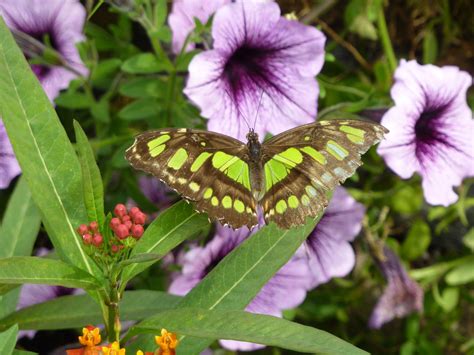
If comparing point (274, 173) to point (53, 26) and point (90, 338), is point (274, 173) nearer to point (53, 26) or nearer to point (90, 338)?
point (90, 338)

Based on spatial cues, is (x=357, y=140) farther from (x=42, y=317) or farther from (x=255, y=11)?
(x=42, y=317)

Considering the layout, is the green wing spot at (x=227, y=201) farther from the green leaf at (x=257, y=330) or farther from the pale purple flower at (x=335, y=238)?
the pale purple flower at (x=335, y=238)

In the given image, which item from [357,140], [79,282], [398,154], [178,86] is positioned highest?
[178,86]

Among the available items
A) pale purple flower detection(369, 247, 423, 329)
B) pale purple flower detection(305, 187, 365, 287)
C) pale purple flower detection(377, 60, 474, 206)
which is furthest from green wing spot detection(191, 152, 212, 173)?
pale purple flower detection(369, 247, 423, 329)

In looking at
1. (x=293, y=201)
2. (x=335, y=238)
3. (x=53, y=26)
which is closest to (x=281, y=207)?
(x=293, y=201)

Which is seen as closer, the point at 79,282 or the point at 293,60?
the point at 79,282

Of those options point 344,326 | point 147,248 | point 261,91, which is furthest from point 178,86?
point 344,326
